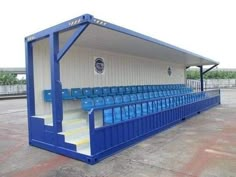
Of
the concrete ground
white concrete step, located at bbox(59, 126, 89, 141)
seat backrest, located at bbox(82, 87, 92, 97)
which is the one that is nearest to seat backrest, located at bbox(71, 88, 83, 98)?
seat backrest, located at bbox(82, 87, 92, 97)

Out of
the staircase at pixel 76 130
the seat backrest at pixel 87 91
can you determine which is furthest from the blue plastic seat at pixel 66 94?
the seat backrest at pixel 87 91

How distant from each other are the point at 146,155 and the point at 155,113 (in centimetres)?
202

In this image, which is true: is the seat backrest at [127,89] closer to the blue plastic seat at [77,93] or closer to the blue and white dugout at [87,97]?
the blue and white dugout at [87,97]

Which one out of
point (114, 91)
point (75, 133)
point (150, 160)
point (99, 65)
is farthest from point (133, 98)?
point (150, 160)

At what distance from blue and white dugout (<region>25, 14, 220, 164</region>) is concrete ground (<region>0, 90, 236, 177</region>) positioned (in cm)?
28

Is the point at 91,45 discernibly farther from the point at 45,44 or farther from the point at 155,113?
the point at 155,113

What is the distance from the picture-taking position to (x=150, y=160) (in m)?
4.21

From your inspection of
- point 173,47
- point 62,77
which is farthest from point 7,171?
point 173,47

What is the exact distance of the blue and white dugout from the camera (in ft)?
14.8

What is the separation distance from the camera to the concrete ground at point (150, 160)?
3709 mm

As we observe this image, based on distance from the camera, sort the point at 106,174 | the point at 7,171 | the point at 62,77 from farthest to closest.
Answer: the point at 62,77 < the point at 7,171 < the point at 106,174

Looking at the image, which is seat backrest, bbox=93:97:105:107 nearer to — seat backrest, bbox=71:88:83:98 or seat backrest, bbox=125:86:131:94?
seat backrest, bbox=71:88:83:98

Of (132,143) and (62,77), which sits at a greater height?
(62,77)

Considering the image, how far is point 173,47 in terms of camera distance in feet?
24.8
